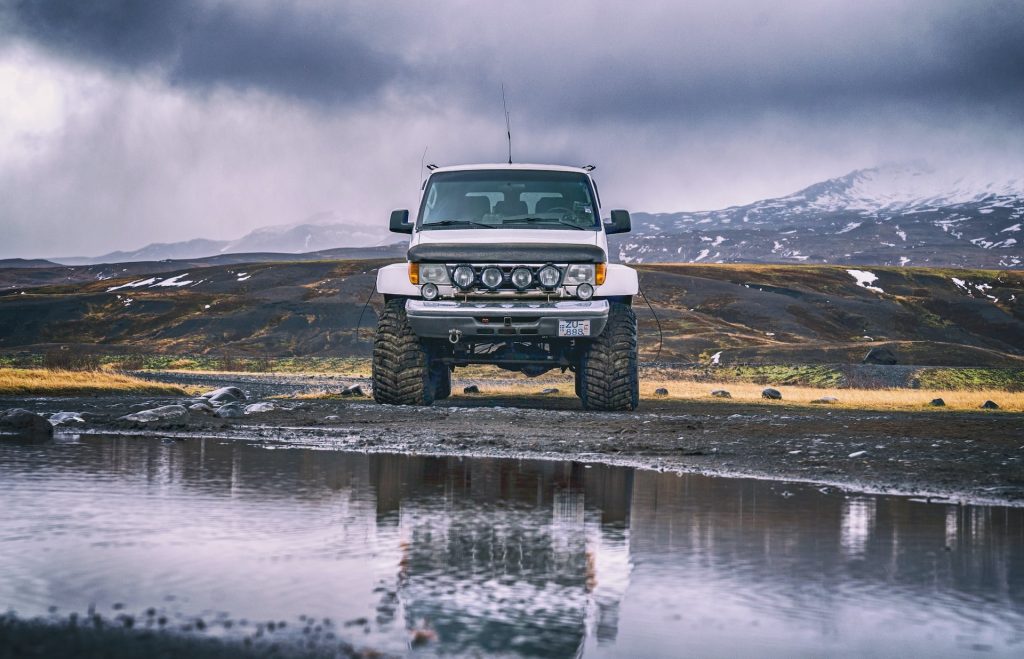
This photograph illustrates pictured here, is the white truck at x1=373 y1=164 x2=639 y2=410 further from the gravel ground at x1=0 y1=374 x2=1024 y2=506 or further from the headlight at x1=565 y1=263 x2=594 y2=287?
the gravel ground at x1=0 y1=374 x2=1024 y2=506

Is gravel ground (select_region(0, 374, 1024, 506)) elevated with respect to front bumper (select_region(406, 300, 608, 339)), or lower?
lower

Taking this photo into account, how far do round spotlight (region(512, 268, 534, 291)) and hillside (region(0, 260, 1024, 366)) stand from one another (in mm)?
40140

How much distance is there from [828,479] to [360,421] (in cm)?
753

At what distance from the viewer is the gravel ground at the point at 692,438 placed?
1089 cm

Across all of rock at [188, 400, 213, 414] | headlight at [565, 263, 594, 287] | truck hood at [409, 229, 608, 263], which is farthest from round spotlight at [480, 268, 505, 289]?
rock at [188, 400, 213, 414]

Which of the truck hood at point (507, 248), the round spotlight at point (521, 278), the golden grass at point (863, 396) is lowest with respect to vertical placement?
the golden grass at point (863, 396)

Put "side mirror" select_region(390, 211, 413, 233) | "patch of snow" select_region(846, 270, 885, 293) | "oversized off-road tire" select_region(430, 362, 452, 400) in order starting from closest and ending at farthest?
"side mirror" select_region(390, 211, 413, 233)
"oversized off-road tire" select_region(430, 362, 452, 400)
"patch of snow" select_region(846, 270, 885, 293)

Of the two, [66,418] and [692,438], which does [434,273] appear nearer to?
[692,438]

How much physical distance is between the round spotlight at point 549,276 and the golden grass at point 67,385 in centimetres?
1334

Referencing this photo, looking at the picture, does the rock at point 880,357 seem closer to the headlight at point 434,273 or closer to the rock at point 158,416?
the headlight at point 434,273

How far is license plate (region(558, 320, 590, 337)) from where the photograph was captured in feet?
54.6

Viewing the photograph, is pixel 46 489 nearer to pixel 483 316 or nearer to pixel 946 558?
pixel 946 558

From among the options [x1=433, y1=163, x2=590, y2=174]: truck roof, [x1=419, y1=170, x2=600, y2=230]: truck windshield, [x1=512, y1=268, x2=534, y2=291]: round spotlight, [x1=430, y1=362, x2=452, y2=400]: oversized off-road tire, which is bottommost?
[x1=430, y1=362, x2=452, y2=400]: oversized off-road tire

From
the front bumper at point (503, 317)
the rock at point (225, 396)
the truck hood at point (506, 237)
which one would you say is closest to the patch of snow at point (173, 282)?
the rock at point (225, 396)
